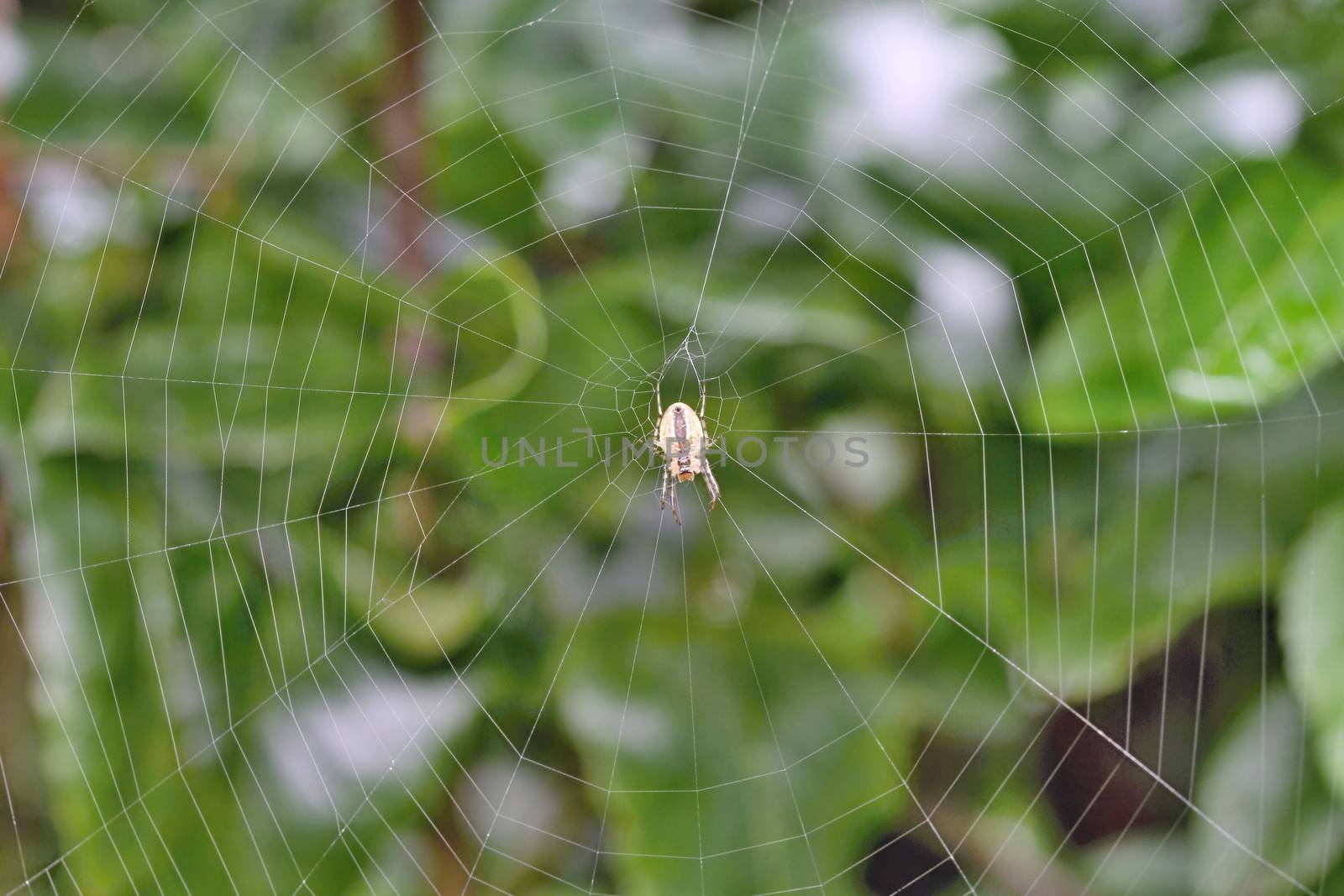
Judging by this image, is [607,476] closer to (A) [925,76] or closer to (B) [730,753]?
(B) [730,753]

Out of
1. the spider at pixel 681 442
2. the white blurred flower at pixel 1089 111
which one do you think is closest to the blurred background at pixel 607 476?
the white blurred flower at pixel 1089 111

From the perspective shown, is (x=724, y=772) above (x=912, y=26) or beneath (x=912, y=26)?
beneath

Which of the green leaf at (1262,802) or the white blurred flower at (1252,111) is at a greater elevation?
the white blurred flower at (1252,111)

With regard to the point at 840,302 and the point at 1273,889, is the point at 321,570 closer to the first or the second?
the point at 840,302

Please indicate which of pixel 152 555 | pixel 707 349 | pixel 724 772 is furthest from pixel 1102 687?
pixel 152 555

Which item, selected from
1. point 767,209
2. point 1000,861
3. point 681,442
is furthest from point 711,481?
point 1000,861

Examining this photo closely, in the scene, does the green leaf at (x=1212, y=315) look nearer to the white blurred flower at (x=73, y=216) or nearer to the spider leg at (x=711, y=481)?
the spider leg at (x=711, y=481)

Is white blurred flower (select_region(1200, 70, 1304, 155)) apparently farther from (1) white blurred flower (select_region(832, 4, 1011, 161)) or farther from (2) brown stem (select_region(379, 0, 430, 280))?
(2) brown stem (select_region(379, 0, 430, 280))

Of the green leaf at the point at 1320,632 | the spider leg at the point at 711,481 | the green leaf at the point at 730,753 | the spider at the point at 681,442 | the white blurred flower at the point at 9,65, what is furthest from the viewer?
the spider at the point at 681,442
